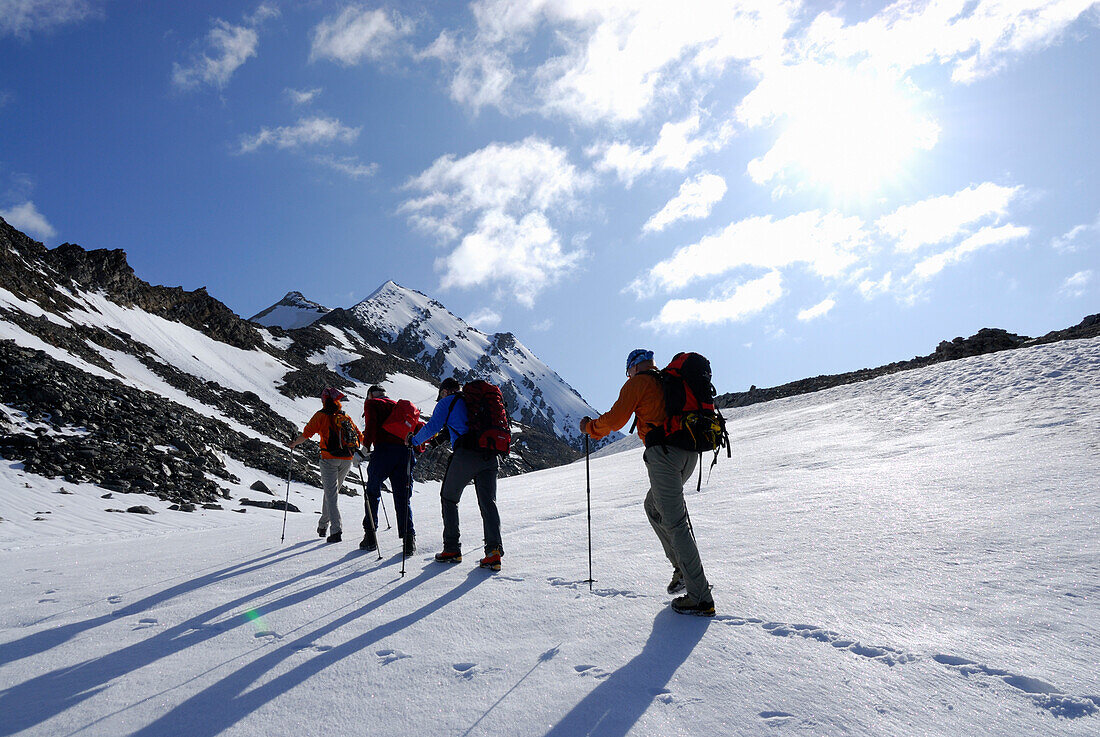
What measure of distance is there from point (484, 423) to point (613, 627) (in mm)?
2736

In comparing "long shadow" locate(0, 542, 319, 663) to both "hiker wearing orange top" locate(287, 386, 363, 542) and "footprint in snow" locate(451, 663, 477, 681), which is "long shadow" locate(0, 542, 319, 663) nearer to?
"hiker wearing orange top" locate(287, 386, 363, 542)

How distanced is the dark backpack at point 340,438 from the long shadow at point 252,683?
3.99m

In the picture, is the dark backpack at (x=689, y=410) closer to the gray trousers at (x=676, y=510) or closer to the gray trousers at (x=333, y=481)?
the gray trousers at (x=676, y=510)

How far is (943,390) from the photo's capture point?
1802cm

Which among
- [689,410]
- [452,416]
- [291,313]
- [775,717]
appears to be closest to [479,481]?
[452,416]

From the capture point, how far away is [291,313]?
153250mm

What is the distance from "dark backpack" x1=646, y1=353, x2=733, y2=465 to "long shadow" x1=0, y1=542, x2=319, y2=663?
4.80m

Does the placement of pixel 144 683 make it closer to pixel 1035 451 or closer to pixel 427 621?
pixel 427 621

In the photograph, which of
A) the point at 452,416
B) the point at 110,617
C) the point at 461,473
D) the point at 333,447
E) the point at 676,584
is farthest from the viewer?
the point at 333,447

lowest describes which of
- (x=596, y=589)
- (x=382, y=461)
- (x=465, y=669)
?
(x=596, y=589)

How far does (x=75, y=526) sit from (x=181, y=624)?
1005 cm

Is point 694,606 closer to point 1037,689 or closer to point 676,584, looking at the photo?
point 676,584

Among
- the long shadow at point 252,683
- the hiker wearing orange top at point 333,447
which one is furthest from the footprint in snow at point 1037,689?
the hiker wearing orange top at point 333,447

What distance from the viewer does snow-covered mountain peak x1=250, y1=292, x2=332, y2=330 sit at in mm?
146500
